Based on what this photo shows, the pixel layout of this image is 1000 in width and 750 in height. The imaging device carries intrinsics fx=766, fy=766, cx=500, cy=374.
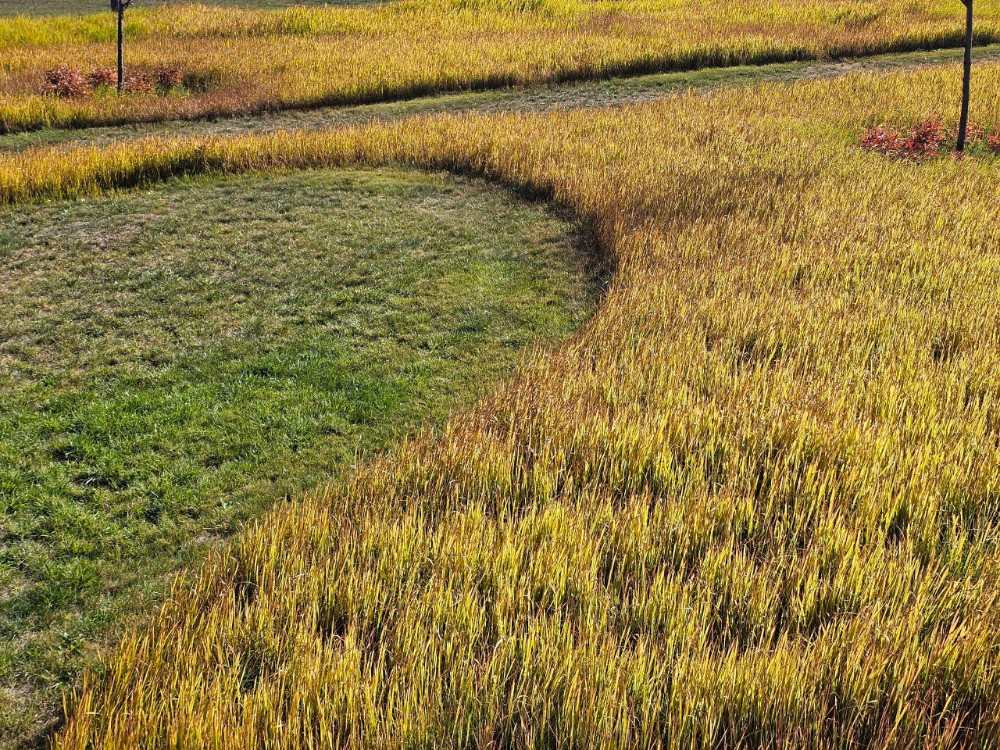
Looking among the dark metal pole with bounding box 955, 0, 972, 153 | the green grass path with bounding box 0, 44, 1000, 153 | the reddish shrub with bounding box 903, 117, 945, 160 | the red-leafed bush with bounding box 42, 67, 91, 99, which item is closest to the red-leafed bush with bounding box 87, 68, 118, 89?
the red-leafed bush with bounding box 42, 67, 91, 99

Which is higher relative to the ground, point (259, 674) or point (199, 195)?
point (199, 195)

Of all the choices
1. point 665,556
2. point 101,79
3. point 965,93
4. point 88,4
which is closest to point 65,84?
point 101,79

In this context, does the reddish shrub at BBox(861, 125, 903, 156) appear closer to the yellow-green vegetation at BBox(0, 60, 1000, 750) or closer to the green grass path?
the yellow-green vegetation at BBox(0, 60, 1000, 750)

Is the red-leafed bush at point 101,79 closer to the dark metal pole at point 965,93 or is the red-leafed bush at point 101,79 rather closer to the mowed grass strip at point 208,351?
the mowed grass strip at point 208,351

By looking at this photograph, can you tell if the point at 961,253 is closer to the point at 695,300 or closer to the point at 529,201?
the point at 695,300

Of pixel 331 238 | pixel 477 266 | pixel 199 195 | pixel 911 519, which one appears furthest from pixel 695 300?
pixel 199 195

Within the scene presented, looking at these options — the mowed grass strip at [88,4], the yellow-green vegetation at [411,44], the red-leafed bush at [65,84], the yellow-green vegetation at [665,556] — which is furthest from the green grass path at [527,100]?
the mowed grass strip at [88,4]
